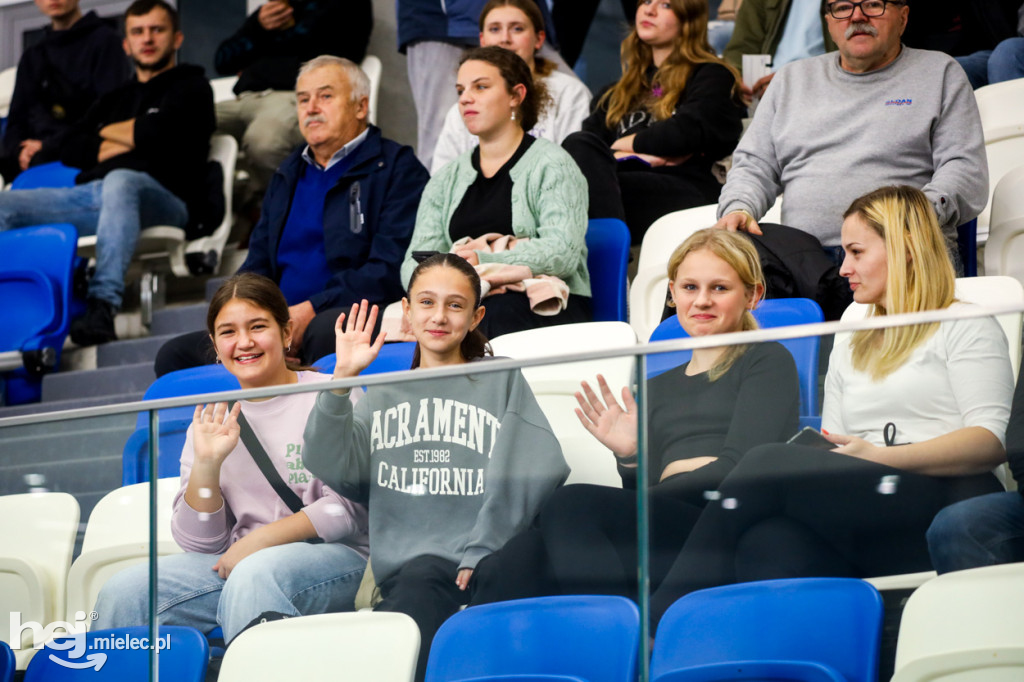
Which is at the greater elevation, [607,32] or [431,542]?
[607,32]

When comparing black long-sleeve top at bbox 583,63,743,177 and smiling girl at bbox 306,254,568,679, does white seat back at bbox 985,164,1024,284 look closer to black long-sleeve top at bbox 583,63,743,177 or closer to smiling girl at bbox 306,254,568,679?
black long-sleeve top at bbox 583,63,743,177

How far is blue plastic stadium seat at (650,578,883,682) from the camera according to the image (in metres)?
1.67

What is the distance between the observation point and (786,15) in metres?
4.30

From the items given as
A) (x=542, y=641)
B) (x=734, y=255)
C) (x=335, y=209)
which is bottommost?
(x=542, y=641)

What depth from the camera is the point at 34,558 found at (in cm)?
211

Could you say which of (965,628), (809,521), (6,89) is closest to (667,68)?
(809,521)

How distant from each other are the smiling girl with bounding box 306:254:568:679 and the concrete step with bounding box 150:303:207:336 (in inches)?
98.0

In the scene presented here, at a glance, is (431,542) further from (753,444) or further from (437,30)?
(437,30)

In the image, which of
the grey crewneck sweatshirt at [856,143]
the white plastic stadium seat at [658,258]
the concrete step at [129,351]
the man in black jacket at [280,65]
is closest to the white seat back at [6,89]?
the man in black jacket at [280,65]

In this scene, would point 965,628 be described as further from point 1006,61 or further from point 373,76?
point 373,76

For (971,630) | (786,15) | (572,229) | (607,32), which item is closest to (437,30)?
(607,32)

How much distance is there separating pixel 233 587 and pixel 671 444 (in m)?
0.75

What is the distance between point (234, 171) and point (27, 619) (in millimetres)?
2965

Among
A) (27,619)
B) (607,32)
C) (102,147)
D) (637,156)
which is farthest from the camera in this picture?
(607,32)
